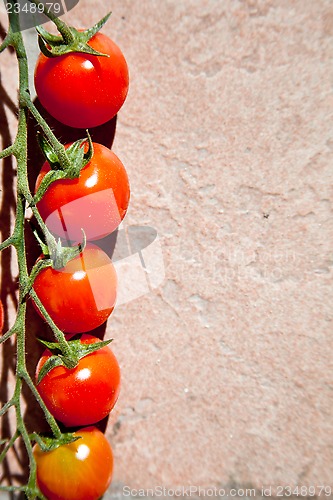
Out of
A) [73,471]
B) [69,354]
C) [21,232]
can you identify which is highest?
[21,232]

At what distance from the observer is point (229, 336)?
0.64m

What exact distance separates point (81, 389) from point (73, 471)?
85 millimetres

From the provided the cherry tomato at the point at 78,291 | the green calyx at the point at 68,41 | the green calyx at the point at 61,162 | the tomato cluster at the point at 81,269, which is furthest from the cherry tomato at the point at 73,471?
the green calyx at the point at 68,41

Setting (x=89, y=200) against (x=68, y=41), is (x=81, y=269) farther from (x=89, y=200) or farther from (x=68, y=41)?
(x=68, y=41)

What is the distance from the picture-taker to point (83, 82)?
1.71ft

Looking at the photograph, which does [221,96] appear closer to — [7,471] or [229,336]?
[229,336]

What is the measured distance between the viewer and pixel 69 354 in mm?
536

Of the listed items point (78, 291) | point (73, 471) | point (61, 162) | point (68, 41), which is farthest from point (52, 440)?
point (68, 41)

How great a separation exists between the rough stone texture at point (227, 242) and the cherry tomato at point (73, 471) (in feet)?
0.28

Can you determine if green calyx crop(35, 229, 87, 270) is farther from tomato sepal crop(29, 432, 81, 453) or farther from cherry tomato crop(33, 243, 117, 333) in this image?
tomato sepal crop(29, 432, 81, 453)

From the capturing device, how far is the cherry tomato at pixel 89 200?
0.52 metres

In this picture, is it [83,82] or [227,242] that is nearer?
[83,82]

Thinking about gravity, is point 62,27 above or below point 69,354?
above

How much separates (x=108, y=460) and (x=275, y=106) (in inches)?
17.2
